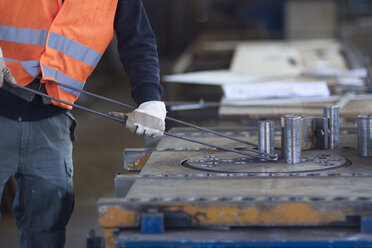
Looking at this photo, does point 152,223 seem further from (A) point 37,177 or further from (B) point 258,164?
(A) point 37,177

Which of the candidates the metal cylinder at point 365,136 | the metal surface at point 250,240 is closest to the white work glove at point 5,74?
the metal surface at point 250,240

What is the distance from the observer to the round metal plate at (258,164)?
6.97 feet

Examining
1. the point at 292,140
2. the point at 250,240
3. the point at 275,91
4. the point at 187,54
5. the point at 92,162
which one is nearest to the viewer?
the point at 250,240

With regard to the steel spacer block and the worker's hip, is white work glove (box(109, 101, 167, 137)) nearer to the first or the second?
the worker's hip

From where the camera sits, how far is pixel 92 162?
21.7 ft

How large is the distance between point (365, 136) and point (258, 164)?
430 millimetres

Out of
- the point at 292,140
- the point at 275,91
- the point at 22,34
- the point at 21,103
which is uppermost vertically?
the point at 22,34

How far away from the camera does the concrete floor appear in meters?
4.40

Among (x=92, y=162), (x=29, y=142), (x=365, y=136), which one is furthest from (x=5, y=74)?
(x=92, y=162)

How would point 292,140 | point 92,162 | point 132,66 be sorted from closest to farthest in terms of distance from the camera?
point 292,140, point 132,66, point 92,162

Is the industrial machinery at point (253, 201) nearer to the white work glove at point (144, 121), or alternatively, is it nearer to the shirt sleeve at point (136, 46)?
the white work glove at point (144, 121)

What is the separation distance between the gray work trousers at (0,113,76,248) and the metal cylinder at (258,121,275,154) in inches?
33.0

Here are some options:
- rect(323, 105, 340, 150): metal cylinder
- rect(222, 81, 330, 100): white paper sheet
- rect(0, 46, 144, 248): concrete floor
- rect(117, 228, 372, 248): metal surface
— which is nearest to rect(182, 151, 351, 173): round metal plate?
rect(323, 105, 340, 150): metal cylinder

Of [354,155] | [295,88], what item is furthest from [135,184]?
[295,88]
